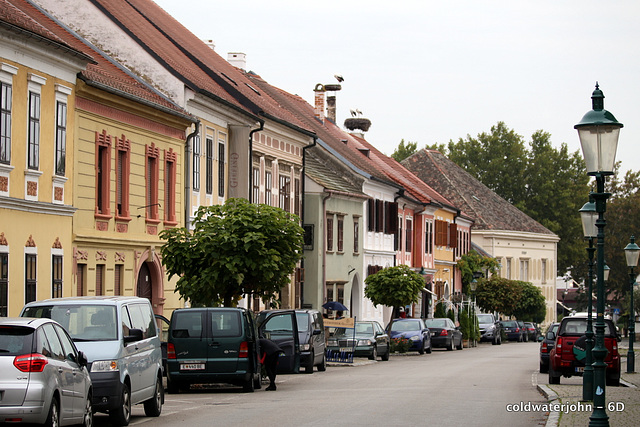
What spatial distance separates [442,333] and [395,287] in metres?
3.46

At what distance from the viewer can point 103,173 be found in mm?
29016

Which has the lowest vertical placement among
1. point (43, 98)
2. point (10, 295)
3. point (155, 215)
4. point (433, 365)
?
point (433, 365)

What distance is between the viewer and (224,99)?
36531 mm

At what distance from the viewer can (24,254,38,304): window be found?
24078 mm

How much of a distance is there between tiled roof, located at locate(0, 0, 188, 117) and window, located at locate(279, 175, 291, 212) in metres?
12.3

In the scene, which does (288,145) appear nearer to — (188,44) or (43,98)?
(188,44)

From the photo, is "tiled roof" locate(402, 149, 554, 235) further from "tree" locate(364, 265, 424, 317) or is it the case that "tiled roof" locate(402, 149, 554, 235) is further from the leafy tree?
"tree" locate(364, 265, 424, 317)

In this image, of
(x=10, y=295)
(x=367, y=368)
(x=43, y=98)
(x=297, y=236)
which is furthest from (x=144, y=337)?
(x=367, y=368)


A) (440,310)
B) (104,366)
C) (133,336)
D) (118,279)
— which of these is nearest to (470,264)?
(440,310)

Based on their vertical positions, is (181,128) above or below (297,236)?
above

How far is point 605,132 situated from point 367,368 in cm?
2125

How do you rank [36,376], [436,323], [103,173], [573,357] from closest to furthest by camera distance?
1. [36,376]
2. [573,357]
3. [103,173]
4. [436,323]

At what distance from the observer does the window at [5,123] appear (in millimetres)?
23047

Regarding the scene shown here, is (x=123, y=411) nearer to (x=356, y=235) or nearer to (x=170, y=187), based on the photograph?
(x=170, y=187)
